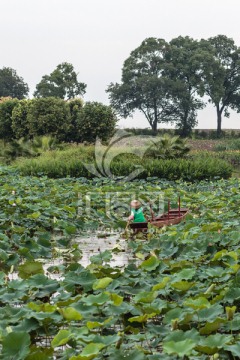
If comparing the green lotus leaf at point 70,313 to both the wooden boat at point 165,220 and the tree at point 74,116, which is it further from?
the tree at point 74,116

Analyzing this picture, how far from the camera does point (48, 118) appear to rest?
24.0 metres

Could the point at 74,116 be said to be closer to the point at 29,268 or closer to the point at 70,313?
the point at 29,268

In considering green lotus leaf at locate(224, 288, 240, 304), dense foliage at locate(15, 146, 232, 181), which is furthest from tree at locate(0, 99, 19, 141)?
green lotus leaf at locate(224, 288, 240, 304)

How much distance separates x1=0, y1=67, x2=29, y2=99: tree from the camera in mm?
54250

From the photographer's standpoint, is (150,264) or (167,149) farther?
(167,149)

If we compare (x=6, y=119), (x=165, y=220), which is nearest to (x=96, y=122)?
(x=6, y=119)

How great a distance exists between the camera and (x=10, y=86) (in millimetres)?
55469

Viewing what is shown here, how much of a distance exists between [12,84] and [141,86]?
1949 centimetres

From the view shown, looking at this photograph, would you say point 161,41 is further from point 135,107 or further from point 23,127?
point 23,127

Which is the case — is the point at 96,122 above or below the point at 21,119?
below

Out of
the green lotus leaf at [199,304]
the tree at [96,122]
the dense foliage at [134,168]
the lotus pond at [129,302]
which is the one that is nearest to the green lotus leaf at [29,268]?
the lotus pond at [129,302]

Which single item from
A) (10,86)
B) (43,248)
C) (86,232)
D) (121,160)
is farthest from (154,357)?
(10,86)

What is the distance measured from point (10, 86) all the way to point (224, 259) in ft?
173

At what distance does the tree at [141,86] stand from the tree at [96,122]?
16.2m
